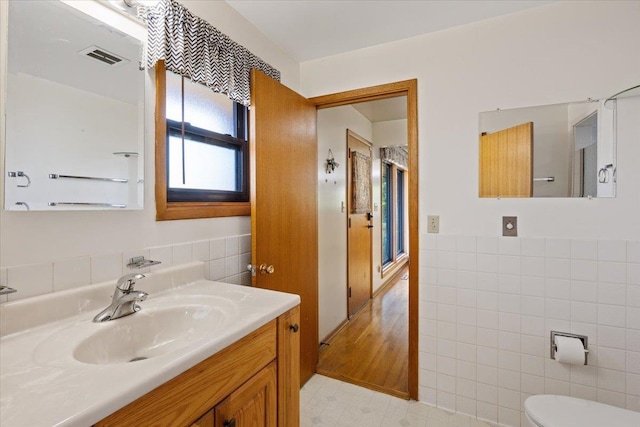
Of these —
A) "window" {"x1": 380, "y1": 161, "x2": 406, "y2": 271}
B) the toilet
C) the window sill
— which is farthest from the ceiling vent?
"window" {"x1": 380, "y1": 161, "x2": 406, "y2": 271}

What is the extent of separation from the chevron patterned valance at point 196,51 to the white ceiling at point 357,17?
0.25m

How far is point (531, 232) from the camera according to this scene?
5.31 feet

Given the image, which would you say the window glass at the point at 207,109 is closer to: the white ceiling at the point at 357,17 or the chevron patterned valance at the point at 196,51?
the chevron patterned valance at the point at 196,51

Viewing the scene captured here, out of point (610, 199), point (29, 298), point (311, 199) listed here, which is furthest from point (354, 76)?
point (29, 298)

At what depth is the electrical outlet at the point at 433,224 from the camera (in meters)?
1.82

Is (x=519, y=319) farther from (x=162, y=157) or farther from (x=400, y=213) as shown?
(x=400, y=213)

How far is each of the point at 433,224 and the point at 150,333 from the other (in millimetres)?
1549

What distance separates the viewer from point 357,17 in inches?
67.0

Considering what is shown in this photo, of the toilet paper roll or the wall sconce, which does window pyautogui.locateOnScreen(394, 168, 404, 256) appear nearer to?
the wall sconce

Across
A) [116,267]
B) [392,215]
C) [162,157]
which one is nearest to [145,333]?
[116,267]

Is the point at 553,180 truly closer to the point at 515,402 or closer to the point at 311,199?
the point at 515,402

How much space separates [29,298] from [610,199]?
239 centimetres

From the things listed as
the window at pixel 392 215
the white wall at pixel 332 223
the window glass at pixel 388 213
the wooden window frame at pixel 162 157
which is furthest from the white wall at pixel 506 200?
the window glass at pixel 388 213

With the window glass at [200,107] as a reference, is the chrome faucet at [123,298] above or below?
below
